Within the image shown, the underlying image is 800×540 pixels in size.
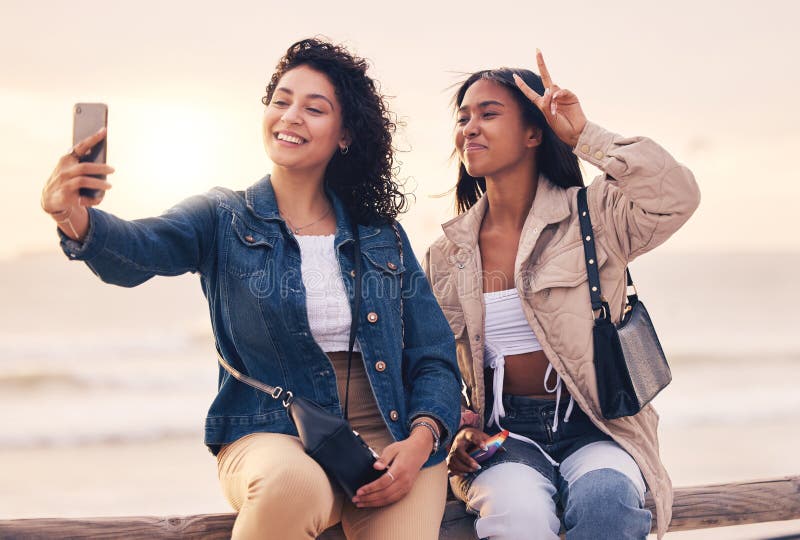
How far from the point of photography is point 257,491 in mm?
2252

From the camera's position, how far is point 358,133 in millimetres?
3086

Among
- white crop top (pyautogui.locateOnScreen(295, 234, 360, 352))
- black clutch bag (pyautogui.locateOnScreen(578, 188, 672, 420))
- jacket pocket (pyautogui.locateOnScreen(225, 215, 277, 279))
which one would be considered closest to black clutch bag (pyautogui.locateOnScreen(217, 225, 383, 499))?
white crop top (pyautogui.locateOnScreen(295, 234, 360, 352))

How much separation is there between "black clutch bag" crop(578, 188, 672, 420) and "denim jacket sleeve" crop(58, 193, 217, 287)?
138 centimetres

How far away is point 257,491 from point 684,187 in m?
1.77

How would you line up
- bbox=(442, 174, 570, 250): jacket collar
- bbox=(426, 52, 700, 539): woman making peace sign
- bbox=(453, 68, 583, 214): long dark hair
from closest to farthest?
bbox=(426, 52, 700, 539): woman making peace sign → bbox=(442, 174, 570, 250): jacket collar → bbox=(453, 68, 583, 214): long dark hair

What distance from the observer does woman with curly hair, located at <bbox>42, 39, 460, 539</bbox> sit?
2.27m

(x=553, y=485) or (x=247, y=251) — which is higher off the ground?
(x=247, y=251)

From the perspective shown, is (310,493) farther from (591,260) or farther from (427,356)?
(591,260)

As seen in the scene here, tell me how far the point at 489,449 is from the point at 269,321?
3.03 feet

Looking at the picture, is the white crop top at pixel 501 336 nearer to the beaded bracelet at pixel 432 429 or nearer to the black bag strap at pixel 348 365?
the beaded bracelet at pixel 432 429

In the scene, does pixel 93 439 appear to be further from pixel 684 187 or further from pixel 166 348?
pixel 684 187

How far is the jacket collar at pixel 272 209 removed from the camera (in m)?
2.77

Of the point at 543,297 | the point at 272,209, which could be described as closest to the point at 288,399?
the point at 272,209

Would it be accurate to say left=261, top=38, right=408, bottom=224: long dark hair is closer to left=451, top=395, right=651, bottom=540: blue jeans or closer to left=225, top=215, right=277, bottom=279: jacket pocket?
left=225, top=215, right=277, bottom=279: jacket pocket
